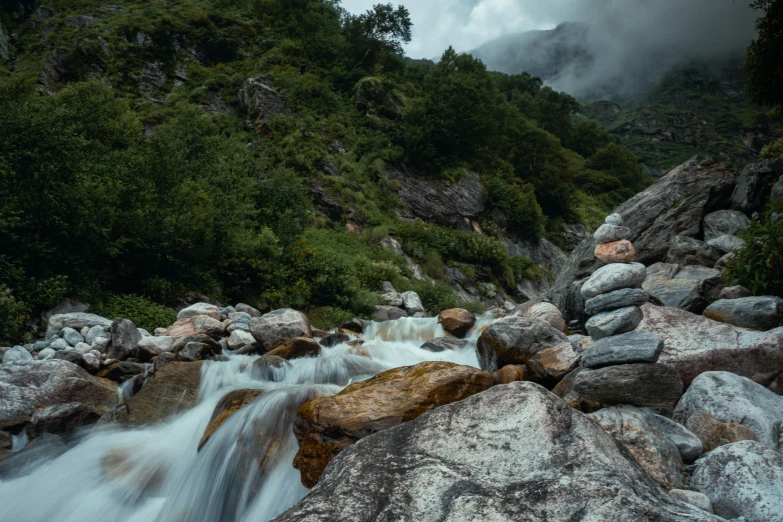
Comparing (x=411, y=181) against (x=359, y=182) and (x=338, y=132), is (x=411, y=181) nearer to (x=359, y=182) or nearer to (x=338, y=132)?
(x=359, y=182)

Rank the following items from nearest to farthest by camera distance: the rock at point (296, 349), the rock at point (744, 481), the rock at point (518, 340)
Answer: the rock at point (744, 481)
the rock at point (518, 340)
the rock at point (296, 349)

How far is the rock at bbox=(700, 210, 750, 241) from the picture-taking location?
1227cm

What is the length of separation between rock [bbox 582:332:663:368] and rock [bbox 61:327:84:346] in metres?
10.7

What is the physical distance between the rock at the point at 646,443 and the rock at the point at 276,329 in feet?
27.5

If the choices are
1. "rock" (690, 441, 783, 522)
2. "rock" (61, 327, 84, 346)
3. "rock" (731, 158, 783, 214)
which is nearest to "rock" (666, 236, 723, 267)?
"rock" (731, 158, 783, 214)

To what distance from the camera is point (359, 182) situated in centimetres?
3231

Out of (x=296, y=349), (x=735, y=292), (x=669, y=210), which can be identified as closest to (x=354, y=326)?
(x=296, y=349)

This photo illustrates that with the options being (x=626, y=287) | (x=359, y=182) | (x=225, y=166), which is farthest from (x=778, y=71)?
(x=359, y=182)

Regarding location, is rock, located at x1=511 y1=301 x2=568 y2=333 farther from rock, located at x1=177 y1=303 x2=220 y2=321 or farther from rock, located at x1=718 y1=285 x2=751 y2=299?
rock, located at x1=177 y1=303 x2=220 y2=321

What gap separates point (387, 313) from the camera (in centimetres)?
1939

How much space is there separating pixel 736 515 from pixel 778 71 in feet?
43.2

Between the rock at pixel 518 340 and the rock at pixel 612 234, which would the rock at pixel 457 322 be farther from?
the rock at pixel 612 234

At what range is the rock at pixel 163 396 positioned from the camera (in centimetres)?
814

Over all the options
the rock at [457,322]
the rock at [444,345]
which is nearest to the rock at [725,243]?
the rock at [444,345]
